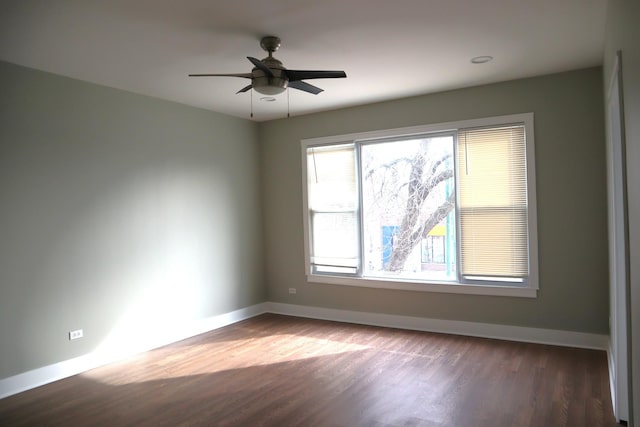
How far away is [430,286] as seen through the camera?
5.29 m

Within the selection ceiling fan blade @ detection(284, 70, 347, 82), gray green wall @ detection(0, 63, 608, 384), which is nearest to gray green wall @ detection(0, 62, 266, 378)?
gray green wall @ detection(0, 63, 608, 384)

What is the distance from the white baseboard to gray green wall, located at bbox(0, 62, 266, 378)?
0.29ft

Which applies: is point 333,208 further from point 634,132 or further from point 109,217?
point 634,132

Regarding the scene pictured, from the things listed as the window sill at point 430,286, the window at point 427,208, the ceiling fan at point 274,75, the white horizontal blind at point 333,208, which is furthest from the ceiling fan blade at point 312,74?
the window sill at point 430,286

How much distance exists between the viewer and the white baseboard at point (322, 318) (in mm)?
4016

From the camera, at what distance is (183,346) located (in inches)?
198

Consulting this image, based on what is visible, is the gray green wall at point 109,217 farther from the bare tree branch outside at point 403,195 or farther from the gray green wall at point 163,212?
the bare tree branch outside at point 403,195

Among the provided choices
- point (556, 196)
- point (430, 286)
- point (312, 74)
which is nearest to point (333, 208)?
point (430, 286)

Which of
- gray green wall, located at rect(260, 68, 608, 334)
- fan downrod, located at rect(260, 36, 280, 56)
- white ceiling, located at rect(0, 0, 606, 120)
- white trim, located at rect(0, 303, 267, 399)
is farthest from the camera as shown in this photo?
gray green wall, located at rect(260, 68, 608, 334)

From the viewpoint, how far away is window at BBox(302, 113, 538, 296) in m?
4.81

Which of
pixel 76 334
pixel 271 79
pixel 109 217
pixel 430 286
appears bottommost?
pixel 76 334

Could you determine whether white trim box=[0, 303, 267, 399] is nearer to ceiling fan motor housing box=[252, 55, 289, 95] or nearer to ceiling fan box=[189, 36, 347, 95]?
ceiling fan box=[189, 36, 347, 95]

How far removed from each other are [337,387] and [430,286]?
6.59 feet

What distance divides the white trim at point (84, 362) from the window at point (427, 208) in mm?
1481
